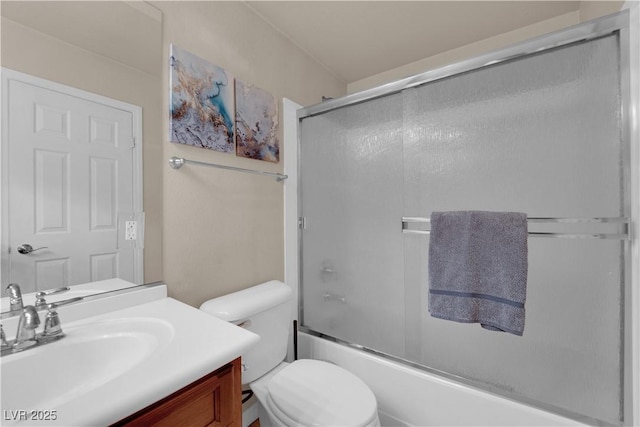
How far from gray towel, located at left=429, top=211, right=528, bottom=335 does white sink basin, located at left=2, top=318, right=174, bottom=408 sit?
1029mm

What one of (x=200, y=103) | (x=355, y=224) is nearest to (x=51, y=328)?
(x=200, y=103)

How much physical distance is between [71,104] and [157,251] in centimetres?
57

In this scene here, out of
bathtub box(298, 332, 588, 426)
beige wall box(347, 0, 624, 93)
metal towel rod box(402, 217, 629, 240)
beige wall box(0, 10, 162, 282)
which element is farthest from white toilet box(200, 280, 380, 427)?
beige wall box(347, 0, 624, 93)

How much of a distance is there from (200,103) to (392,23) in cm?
119

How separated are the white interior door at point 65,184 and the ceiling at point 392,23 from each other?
40.9 inches

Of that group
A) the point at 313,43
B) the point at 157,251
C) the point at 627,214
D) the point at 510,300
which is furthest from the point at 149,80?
the point at 627,214

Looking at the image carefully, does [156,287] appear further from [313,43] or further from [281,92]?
[313,43]

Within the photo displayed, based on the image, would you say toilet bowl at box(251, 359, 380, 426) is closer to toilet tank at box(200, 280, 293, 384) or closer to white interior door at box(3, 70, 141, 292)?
toilet tank at box(200, 280, 293, 384)

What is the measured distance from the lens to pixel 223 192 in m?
1.38

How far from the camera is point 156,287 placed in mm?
1098

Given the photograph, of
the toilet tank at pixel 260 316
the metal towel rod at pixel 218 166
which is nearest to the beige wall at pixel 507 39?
the metal towel rod at pixel 218 166

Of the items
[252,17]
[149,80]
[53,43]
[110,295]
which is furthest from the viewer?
[252,17]

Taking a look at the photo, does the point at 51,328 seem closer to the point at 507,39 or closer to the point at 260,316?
the point at 260,316

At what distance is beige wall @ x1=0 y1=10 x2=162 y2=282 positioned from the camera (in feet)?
2.62
